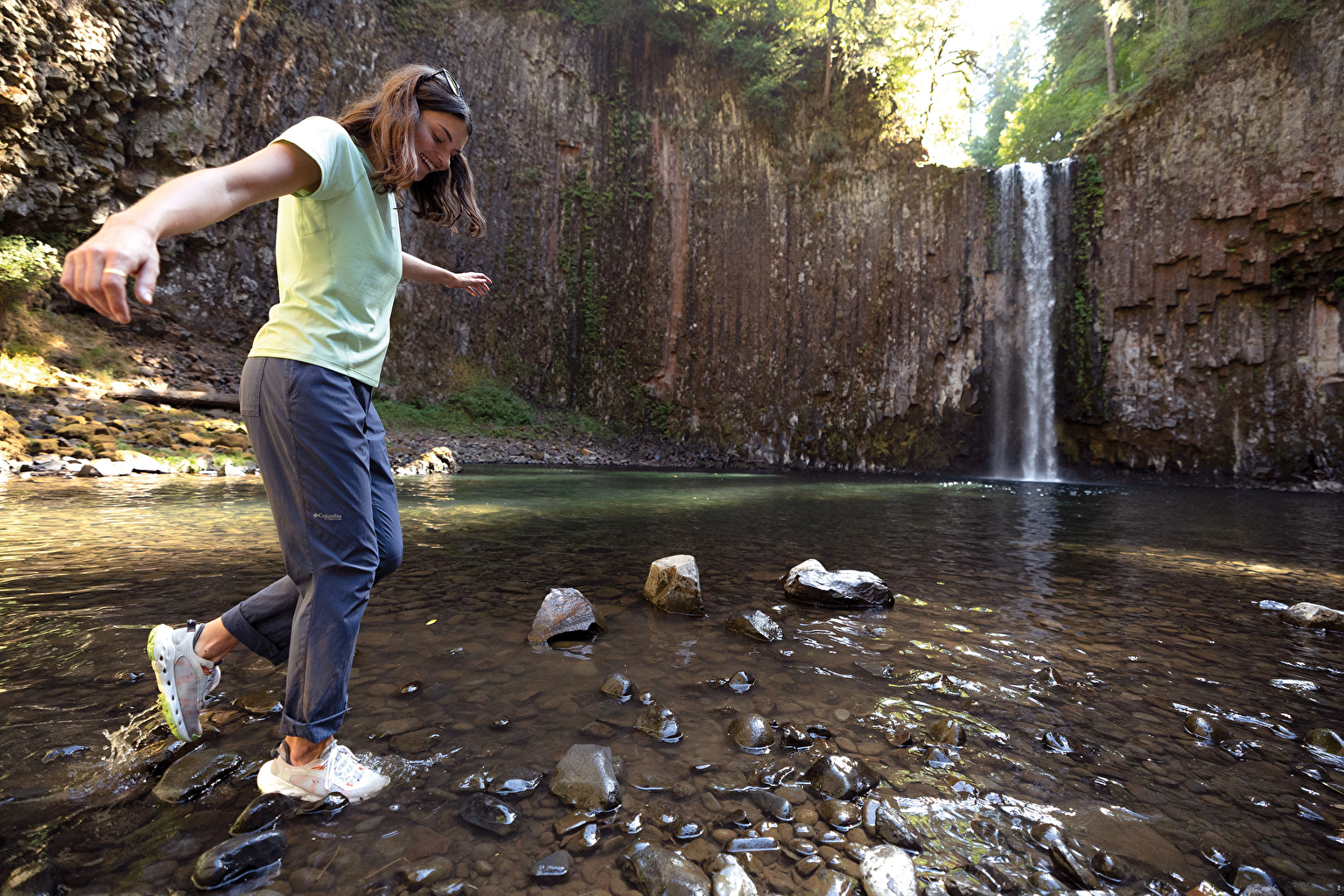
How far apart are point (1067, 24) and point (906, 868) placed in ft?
103

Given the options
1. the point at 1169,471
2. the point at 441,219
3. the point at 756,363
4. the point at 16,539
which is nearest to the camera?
the point at 441,219

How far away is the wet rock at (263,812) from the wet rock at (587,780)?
0.62 m

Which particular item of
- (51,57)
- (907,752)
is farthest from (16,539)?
(51,57)

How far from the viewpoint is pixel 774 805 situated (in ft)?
4.85

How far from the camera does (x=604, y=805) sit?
1451 mm

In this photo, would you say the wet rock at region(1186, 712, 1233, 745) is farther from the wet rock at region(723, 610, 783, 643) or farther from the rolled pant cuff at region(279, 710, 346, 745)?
the rolled pant cuff at region(279, 710, 346, 745)

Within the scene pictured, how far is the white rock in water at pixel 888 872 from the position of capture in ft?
3.95

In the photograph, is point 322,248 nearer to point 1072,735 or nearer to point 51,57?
point 1072,735

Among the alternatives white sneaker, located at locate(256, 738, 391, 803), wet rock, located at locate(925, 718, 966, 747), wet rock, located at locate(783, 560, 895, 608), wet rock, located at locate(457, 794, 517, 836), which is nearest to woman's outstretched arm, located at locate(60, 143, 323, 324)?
white sneaker, located at locate(256, 738, 391, 803)

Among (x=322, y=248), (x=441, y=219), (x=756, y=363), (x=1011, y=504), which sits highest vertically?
(x=756, y=363)

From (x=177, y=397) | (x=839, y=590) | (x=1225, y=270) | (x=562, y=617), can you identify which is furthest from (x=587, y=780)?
(x=1225, y=270)

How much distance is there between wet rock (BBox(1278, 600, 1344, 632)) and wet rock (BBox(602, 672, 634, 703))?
11.1ft

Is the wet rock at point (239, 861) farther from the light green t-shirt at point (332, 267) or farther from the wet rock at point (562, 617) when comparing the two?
the wet rock at point (562, 617)

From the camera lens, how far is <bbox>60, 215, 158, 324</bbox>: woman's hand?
107 cm
